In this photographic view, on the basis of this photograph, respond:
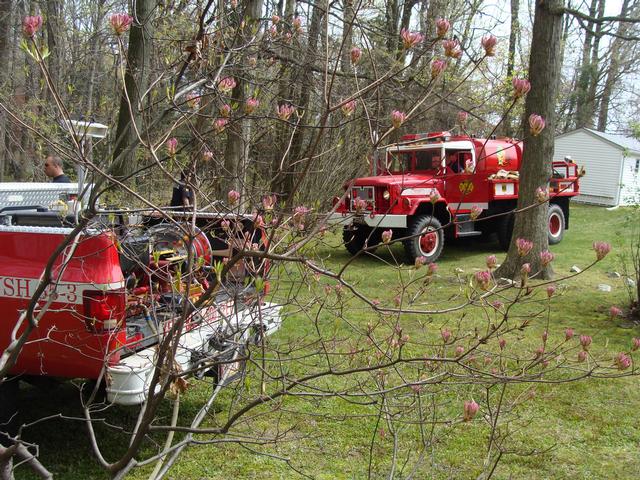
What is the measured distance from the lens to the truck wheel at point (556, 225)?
1353cm

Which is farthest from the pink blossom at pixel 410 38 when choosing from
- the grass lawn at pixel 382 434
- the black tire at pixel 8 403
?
the black tire at pixel 8 403

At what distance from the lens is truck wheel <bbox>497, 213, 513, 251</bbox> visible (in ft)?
42.1

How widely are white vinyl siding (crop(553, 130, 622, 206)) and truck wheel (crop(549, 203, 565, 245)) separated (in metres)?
12.3

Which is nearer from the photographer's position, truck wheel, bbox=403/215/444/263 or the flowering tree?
the flowering tree

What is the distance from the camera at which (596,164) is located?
26.1 m

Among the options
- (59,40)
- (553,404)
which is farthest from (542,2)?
(59,40)

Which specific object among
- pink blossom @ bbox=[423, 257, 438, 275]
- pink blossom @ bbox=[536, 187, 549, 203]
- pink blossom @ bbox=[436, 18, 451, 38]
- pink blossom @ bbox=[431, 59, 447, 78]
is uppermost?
pink blossom @ bbox=[436, 18, 451, 38]

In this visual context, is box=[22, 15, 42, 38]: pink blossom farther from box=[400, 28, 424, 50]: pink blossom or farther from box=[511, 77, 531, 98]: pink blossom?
box=[511, 77, 531, 98]: pink blossom

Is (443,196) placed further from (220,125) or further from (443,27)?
(443,27)

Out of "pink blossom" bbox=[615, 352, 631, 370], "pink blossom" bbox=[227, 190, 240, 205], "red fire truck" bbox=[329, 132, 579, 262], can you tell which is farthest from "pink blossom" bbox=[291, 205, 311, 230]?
"red fire truck" bbox=[329, 132, 579, 262]

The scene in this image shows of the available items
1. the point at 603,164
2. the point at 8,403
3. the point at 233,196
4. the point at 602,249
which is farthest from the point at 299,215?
the point at 603,164

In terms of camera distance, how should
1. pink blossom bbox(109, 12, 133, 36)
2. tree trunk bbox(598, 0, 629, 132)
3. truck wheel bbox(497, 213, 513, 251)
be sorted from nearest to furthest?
1. pink blossom bbox(109, 12, 133, 36)
2. truck wheel bbox(497, 213, 513, 251)
3. tree trunk bbox(598, 0, 629, 132)

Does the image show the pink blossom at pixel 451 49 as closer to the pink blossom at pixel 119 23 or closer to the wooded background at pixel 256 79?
the wooded background at pixel 256 79

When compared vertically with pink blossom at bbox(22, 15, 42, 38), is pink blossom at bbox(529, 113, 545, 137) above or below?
below
